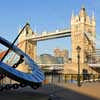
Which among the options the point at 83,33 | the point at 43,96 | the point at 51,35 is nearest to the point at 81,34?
the point at 83,33

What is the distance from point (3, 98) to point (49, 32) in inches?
3714

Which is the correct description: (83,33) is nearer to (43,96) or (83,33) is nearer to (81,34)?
(81,34)

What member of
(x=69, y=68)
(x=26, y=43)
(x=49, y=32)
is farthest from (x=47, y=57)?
(x=69, y=68)

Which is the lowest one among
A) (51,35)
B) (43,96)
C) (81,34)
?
(43,96)

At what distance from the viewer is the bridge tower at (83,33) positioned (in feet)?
293

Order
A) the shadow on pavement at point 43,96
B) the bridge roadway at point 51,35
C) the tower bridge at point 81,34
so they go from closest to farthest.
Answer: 1. the shadow on pavement at point 43,96
2. the tower bridge at point 81,34
3. the bridge roadway at point 51,35

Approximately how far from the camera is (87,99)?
16406 millimetres

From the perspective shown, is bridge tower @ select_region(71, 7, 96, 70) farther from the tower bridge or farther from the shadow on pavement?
the shadow on pavement

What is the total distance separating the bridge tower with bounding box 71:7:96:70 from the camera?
89438mm

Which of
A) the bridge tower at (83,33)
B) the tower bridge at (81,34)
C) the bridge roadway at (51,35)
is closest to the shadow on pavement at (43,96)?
the tower bridge at (81,34)

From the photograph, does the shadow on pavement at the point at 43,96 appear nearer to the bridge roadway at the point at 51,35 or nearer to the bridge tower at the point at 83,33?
the bridge tower at the point at 83,33

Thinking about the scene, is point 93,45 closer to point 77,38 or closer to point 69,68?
point 77,38

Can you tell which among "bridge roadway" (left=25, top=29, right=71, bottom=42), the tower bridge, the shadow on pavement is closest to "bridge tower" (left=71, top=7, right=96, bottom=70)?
the tower bridge

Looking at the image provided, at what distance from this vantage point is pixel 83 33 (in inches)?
3593
